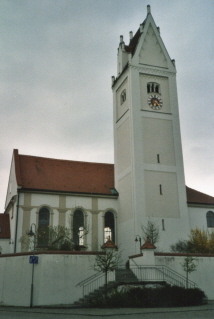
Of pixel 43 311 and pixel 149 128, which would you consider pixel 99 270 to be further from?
pixel 149 128

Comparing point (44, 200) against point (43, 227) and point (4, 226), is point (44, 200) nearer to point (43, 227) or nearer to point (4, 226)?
point (43, 227)

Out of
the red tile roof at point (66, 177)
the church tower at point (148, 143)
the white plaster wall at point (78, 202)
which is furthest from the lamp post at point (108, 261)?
the red tile roof at point (66, 177)

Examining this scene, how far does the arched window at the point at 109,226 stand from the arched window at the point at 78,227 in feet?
8.09

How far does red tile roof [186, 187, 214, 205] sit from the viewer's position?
124ft

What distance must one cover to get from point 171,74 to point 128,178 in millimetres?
13174

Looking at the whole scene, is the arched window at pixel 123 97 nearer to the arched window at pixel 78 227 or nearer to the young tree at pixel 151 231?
the arched window at pixel 78 227

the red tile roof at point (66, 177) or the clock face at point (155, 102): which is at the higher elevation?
the clock face at point (155, 102)

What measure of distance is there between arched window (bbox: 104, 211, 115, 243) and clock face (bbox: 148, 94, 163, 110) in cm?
1216

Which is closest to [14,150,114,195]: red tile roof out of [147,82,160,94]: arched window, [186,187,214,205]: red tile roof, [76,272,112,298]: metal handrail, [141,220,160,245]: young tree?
[141,220,160,245]: young tree

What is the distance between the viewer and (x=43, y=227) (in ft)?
111

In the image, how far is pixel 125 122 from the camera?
127 ft

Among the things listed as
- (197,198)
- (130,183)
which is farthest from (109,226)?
(197,198)

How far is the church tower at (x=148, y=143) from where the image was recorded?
34.2 m

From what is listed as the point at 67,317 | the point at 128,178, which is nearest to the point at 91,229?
the point at 128,178
